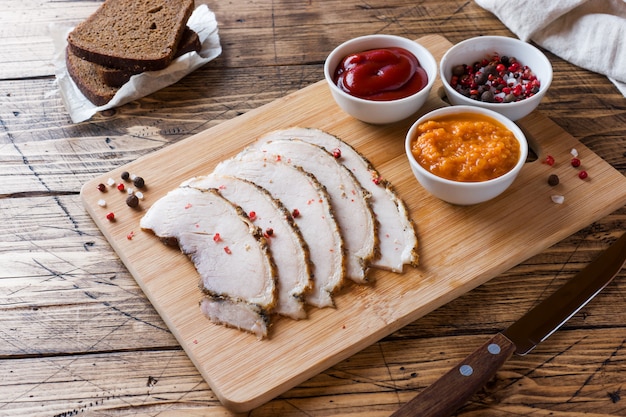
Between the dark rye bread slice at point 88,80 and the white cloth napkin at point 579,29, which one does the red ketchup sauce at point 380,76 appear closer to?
the white cloth napkin at point 579,29

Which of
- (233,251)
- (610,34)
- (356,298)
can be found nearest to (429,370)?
(356,298)

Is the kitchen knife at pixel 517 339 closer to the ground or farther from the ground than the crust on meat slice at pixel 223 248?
closer to the ground

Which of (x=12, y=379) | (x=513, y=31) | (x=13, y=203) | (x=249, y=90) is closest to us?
(x=12, y=379)

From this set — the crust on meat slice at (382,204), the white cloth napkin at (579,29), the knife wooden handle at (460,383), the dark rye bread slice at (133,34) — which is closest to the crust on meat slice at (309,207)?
the crust on meat slice at (382,204)

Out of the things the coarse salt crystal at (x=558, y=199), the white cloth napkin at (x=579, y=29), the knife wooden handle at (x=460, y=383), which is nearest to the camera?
the knife wooden handle at (x=460, y=383)

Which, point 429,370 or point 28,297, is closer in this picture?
point 429,370

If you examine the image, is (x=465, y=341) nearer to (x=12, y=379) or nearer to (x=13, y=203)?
(x=12, y=379)

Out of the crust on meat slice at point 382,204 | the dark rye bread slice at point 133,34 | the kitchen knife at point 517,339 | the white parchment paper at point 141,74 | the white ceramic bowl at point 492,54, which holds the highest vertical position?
the dark rye bread slice at point 133,34
